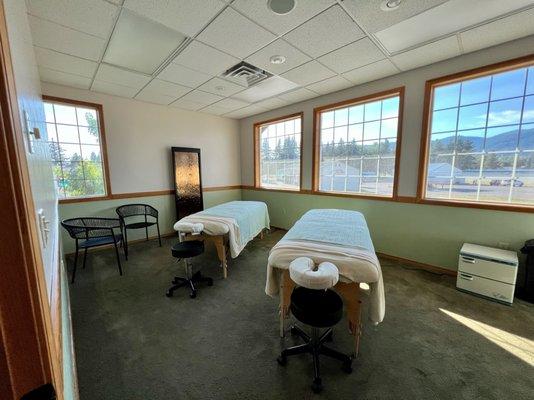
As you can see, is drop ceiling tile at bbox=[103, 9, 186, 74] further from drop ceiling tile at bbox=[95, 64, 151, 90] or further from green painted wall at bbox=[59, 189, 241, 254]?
green painted wall at bbox=[59, 189, 241, 254]

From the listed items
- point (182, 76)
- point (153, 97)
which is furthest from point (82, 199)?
point (182, 76)

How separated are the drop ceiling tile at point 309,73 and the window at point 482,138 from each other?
51.2 inches

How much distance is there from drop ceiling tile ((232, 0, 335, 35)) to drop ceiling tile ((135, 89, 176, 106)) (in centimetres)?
239

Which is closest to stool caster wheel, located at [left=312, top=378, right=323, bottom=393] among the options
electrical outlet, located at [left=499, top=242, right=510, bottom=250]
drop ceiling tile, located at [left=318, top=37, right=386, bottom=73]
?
electrical outlet, located at [left=499, top=242, right=510, bottom=250]

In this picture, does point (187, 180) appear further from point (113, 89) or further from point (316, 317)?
point (316, 317)

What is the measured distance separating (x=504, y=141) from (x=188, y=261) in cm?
375

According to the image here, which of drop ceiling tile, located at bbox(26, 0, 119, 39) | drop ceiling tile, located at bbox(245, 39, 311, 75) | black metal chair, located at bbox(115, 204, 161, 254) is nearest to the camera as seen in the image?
drop ceiling tile, located at bbox(26, 0, 119, 39)

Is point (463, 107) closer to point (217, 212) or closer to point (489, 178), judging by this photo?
point (489, 178)

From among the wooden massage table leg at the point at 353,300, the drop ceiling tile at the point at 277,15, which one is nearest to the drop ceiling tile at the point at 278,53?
the drop ceiling tile at the point at 277,15

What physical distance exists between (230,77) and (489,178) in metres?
3.41

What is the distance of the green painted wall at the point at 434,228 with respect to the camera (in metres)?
2.38

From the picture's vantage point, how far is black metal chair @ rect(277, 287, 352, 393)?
1321 millimetres

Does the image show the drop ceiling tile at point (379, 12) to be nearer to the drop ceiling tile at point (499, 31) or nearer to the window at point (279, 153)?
the drop ceiling tile at point (499, 31)

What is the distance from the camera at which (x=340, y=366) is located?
5.05 ft
